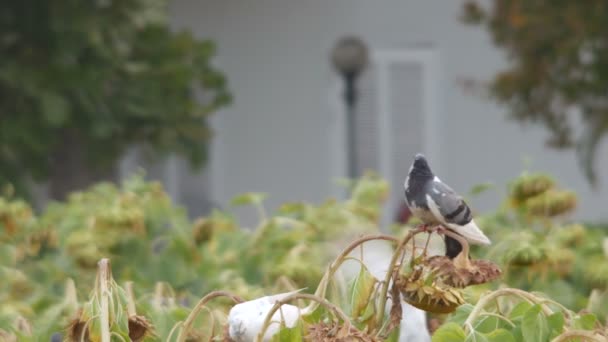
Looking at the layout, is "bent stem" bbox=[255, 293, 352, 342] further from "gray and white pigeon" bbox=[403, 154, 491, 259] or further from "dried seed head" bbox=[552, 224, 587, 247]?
"dried seed head" bbox=[552, 224, 587, 247]

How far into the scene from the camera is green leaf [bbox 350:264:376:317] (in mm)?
1564

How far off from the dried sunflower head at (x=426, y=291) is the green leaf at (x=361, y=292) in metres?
0.07

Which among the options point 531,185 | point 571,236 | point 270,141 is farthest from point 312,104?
point 531,185

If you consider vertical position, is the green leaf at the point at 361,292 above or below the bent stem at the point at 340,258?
below

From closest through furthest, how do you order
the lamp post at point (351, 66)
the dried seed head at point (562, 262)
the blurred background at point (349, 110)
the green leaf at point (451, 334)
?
the green leaf at point (451, 334)
the dried seed head at point (562, 262)
the lamp post at point (351, 66)
the blurred background at point (349, 110)

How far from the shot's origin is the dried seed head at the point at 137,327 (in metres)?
1.58

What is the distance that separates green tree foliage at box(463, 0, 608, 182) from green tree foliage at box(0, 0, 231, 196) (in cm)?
282

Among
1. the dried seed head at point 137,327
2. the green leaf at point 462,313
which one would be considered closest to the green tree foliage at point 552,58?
the green leaf at point 462,313

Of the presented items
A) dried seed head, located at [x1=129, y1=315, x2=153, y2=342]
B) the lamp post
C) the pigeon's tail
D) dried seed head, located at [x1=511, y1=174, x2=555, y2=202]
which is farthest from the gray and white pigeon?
the lamp post

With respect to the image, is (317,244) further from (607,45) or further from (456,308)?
(607,45)

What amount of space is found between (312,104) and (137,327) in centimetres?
1421

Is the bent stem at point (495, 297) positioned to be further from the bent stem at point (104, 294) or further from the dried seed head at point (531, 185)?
the dried seed head at point (531, 185)

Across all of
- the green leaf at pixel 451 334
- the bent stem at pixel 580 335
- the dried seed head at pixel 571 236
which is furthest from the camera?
the dried seed head at pixel 571 236

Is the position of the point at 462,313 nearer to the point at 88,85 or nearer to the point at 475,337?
the point at 475,337
